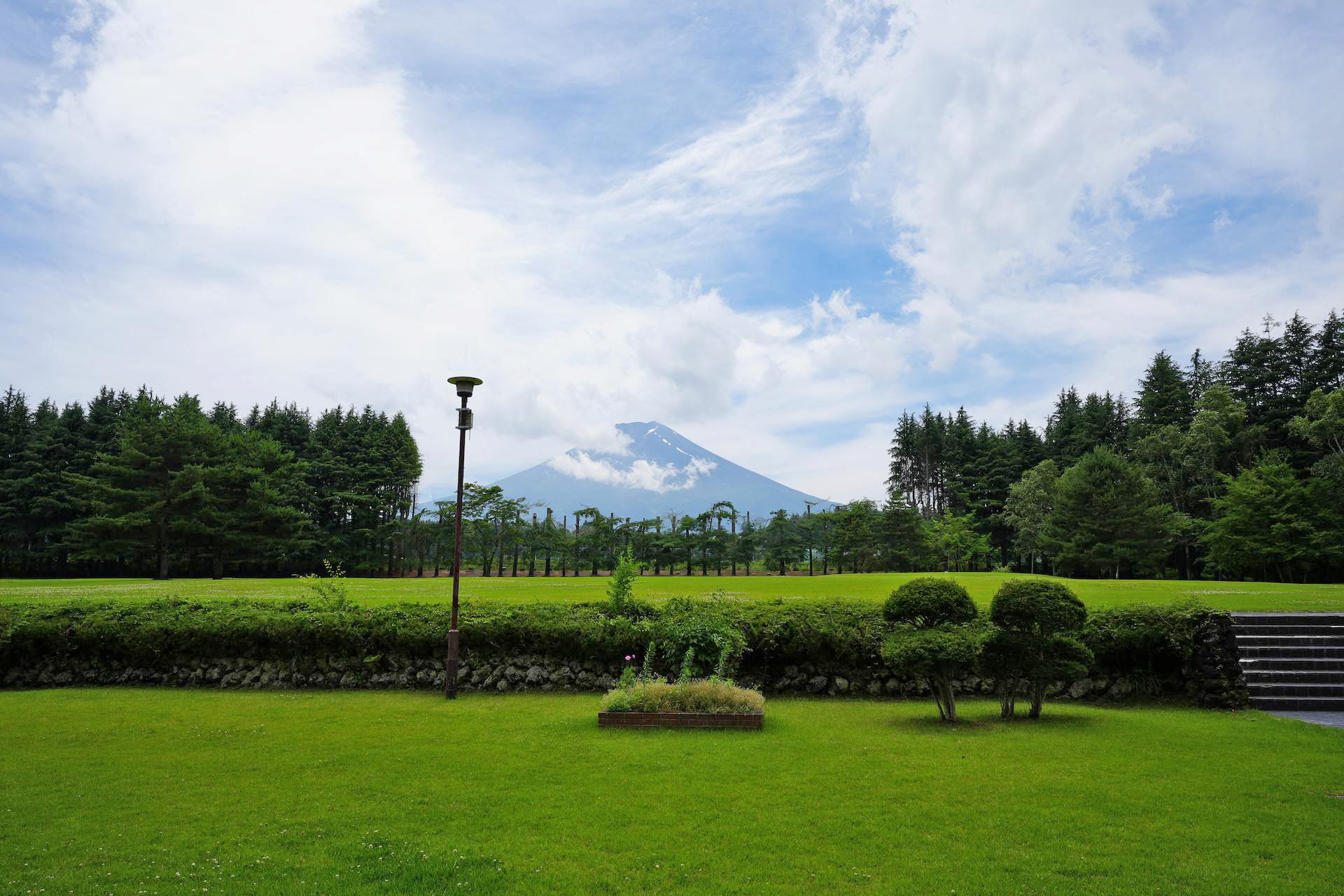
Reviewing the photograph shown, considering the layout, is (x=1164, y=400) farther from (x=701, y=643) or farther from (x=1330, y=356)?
(x=701, y=643)

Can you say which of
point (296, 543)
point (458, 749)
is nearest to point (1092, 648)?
point (458, 749)

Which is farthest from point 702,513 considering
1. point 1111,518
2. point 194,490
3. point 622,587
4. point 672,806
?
point 672,806

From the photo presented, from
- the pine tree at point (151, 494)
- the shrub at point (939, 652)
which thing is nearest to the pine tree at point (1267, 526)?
the shrub at point (939, 652)

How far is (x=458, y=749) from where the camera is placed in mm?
7926

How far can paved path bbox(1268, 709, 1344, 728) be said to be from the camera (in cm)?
901

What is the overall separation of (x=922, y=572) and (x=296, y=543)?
3905cm

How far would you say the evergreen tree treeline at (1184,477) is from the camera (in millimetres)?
34969

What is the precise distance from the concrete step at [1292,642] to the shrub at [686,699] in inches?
318

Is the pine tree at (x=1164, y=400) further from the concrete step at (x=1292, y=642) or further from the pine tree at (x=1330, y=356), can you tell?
the concrete step at (x=1292, y=642)

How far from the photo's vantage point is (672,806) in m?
5.87

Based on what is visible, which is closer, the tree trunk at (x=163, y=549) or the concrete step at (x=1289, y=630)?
the concrete step at (x=1289, y=630)

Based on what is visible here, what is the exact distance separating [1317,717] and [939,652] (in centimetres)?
548

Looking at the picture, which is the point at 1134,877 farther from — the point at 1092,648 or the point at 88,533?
the point at 88,533

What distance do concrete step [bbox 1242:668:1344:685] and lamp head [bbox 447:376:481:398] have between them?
1287cm
